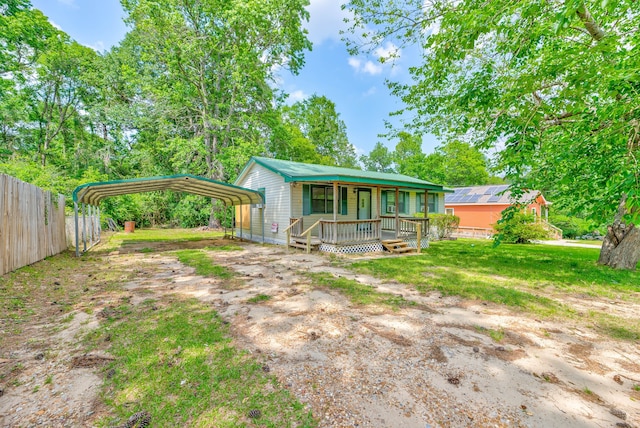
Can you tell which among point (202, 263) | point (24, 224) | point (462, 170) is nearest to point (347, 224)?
point (202, 263)

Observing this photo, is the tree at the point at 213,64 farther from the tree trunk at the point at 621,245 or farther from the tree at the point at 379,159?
the tree at the point at 379,159

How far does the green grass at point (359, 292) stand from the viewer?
4645 mm

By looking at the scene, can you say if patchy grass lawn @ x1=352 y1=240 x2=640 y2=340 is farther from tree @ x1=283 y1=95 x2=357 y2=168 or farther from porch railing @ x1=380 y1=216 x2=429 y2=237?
tree @ x1=283 y1=95 x2=357 y2=168

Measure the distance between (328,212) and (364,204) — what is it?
2344 mm

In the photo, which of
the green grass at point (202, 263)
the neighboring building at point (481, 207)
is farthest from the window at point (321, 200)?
the neighboring building at point (481, 207)

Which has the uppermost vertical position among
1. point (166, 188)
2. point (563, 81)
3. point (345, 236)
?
point (563, 81)

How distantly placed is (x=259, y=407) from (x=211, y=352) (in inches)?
42.2

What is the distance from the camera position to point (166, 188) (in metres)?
12.2

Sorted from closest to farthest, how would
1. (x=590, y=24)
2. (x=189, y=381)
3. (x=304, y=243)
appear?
1. (x=189, y=381)
2. (x=590, y=24)
3. (x=304, y=243)

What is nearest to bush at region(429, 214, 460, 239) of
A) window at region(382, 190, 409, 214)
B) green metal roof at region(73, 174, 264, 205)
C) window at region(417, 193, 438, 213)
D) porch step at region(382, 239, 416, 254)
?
window at region(417, 193, 438, 213)

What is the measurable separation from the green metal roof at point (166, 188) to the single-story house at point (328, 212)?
0.96 meters

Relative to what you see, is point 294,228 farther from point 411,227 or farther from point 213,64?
point 213,64

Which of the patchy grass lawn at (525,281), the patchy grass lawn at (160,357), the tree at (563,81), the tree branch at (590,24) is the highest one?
the tree branch at (590,24)

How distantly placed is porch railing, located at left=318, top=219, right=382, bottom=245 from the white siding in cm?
208
